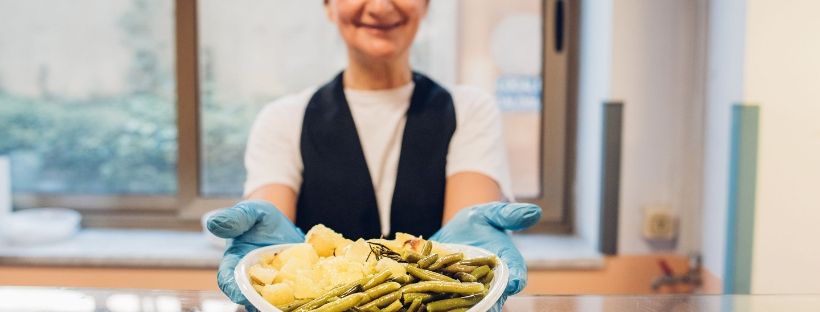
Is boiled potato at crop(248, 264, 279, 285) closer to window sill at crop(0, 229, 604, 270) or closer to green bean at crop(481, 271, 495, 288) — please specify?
green bean at crop(481, 271, 495, 288)

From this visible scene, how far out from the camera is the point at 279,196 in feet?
5.18

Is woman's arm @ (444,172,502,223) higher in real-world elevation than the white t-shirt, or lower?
lower

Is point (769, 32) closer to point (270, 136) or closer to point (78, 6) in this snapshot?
point (270, 136)

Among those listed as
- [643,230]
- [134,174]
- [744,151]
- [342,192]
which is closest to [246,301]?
[342,192]

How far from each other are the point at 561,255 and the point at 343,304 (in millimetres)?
1752

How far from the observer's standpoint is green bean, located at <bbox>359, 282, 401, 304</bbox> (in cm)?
84

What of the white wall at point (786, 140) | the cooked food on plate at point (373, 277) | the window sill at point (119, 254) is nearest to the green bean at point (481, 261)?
the cooked food on plate at point (373, 277)

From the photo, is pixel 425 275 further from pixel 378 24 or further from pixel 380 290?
pixel 378 24

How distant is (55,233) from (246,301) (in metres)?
1.98

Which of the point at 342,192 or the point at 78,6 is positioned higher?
the point at 78,6

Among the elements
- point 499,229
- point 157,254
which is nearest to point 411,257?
point 499,229

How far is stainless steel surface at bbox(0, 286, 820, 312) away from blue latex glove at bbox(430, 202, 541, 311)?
7cm

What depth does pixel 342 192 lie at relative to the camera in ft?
5.39

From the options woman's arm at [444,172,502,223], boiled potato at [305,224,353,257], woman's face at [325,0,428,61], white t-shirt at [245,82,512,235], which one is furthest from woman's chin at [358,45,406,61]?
boiled potato at [305,224,353,257]
